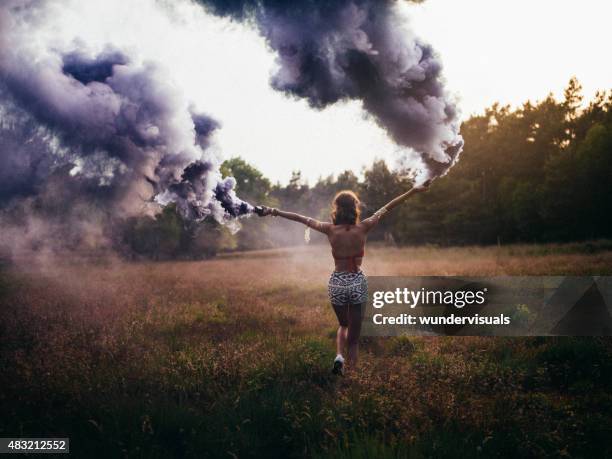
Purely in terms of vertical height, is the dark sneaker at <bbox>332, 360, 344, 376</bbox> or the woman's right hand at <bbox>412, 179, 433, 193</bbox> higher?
the woman's right hand at <bbox>412, 179, 433, 193</bbox>

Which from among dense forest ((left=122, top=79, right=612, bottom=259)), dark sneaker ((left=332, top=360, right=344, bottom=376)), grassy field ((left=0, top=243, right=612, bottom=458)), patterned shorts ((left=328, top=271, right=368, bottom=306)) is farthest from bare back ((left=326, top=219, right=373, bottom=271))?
dense forest ((left=122, top=79, right=612, bottom=259))

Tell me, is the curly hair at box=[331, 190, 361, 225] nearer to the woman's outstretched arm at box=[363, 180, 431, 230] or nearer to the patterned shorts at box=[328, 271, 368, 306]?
the woman's outstretched arm at box=[363, 180, 431, 230]

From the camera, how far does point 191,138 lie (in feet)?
23.9

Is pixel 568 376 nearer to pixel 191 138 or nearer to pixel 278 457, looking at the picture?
pixel 278 457

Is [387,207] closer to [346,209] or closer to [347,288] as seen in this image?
[346,209]

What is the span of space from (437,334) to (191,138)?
5.89m

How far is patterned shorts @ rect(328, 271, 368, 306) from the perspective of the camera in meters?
4.90

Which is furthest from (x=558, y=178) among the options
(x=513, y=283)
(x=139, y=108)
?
(x=139, y=108)

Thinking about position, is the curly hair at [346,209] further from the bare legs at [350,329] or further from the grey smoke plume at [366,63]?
the grey smoke plume at [366,63]

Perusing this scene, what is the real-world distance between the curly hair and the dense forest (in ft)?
67.5

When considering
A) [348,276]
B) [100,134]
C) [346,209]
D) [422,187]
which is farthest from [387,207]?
[100,134]

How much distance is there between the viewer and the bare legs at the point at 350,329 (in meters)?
4.95

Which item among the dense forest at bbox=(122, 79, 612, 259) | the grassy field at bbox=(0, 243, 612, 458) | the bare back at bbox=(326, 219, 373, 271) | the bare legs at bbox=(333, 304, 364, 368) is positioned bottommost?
the grassy field at bbox=(0, 243, 612, 458)

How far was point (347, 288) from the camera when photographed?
4.89 metres
